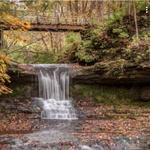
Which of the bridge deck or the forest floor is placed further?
the bridge deck

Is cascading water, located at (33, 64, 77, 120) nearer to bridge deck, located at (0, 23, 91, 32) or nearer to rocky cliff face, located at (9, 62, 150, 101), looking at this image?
rocky cliff face, located at (9, 62, 150, 101)

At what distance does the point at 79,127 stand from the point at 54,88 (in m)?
3.93

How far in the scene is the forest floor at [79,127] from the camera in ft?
46.8

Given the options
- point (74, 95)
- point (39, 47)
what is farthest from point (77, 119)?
point (39, 47)

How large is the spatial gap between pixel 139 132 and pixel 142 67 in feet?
12.7

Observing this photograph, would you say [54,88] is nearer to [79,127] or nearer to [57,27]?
[79,127]

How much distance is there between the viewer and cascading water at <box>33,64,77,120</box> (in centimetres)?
1922

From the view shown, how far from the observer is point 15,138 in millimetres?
14641

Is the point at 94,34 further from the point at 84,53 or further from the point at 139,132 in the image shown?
the point at 139,132

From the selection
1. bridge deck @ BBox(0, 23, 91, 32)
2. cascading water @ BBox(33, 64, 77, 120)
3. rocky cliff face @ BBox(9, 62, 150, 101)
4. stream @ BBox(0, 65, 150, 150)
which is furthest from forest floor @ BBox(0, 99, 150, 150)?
bridge deck @ BBox(0, 23, 91, 32)

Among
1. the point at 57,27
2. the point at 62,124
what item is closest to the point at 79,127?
the point at 62,124

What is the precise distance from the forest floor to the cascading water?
0.58 meters

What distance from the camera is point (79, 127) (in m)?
16.5

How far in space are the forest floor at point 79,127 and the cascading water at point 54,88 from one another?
581mm
